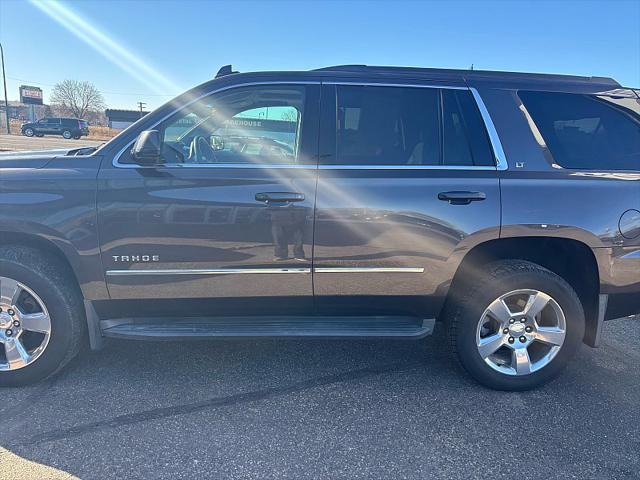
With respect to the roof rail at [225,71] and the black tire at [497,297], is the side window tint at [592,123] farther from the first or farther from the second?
the roof rail at [225,71]

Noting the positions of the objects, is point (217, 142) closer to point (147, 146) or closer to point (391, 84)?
point (147, 146)

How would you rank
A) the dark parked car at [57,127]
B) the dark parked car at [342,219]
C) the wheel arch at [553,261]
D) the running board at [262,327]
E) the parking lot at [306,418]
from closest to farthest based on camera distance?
the parking lot at [306,418] < the dark parked car at [342,219] < the running board at [262,327] < the wheel arch at [553,261] < the dark parked car at [57,127]

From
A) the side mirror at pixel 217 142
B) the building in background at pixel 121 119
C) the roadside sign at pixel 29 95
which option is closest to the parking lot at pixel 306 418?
the side mirror at pixel 217 142

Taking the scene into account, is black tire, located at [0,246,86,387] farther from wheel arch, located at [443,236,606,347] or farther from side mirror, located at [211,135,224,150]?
wheel arch, located at [443,236,606,347]

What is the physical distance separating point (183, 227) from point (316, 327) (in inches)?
41.3

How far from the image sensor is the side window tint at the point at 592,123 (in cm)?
291

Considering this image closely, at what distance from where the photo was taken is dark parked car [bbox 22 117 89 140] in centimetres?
3747

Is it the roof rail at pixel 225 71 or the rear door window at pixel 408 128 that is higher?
the roof rail at pixel 225 71

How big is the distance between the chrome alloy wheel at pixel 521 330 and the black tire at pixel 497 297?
0.10 ft

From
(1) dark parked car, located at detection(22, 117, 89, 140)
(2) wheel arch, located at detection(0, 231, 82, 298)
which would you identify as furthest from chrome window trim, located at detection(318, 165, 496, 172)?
(1) dark parked car, located at detection(22, 117, 89, 140)

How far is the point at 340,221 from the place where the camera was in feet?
8.93

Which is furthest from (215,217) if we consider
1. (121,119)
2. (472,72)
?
(121,119)

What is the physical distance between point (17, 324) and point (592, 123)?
155 inches

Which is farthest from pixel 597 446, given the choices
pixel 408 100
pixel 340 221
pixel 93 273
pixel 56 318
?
pixel 56 318
